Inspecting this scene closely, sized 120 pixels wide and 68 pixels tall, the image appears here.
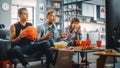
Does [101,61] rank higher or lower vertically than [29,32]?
lower

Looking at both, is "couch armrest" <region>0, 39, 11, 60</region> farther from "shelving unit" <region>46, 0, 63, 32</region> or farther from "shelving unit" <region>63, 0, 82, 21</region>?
"shelving unit" <region>63, 0, 82, 21</region>

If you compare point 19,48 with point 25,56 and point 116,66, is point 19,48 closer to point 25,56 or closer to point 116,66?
point 25,56

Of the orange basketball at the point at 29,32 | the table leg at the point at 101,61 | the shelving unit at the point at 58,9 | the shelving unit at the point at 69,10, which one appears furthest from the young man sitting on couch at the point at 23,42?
the shelving unit at the point at 69,10

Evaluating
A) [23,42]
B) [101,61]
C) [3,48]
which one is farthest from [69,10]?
[101,61]

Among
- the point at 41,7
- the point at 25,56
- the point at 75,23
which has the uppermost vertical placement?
the point at 41,7

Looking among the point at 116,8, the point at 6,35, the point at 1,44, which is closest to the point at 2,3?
the point at 6,35

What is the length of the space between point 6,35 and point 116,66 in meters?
3.70

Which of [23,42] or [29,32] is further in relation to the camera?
[23,42]

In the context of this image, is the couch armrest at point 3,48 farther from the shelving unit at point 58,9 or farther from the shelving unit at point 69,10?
the shelving unit at point 69,10

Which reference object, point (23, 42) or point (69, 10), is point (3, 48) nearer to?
point (23, 42)

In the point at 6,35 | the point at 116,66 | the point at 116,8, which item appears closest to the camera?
the point at 116,8

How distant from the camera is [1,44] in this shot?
11.9ft

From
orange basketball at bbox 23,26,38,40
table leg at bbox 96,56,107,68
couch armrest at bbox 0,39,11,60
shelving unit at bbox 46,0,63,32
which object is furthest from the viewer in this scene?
shelving unit at bbox 46,0,63,32

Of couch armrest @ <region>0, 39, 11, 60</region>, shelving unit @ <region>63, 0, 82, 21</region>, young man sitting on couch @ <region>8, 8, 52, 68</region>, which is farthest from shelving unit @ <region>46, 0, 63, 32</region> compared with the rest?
couch armrest @ <region>0, 39, 11, 60</region>
